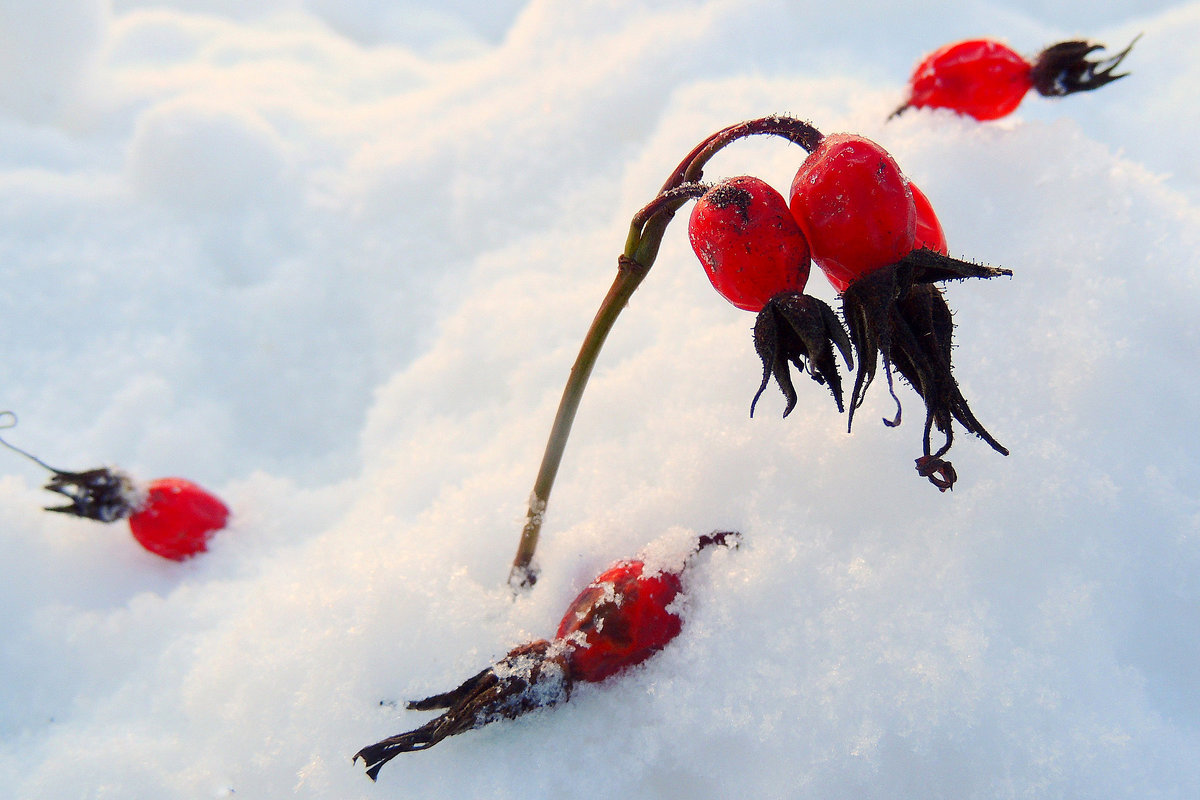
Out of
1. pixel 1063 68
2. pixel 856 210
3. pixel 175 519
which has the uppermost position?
pixel 175 519

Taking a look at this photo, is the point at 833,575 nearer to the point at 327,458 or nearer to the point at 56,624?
the point at 327,458

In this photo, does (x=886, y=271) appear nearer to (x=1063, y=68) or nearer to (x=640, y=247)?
(x=640, y=247)

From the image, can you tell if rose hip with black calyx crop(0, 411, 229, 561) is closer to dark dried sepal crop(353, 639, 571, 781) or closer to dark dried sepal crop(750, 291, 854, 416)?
dark dried sepal crop(353, 639, 571, 781)

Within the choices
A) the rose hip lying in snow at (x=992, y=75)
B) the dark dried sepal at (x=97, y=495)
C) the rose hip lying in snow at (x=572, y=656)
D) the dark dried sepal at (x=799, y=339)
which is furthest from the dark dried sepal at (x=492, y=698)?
the rose hip lying in snow at (x=992, y=75)

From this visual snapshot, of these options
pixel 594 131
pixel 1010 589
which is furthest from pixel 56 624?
pixel 594 131

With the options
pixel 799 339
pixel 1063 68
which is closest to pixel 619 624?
pixel 799 339

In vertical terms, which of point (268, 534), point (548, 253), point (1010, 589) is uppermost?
point (548, 253)
